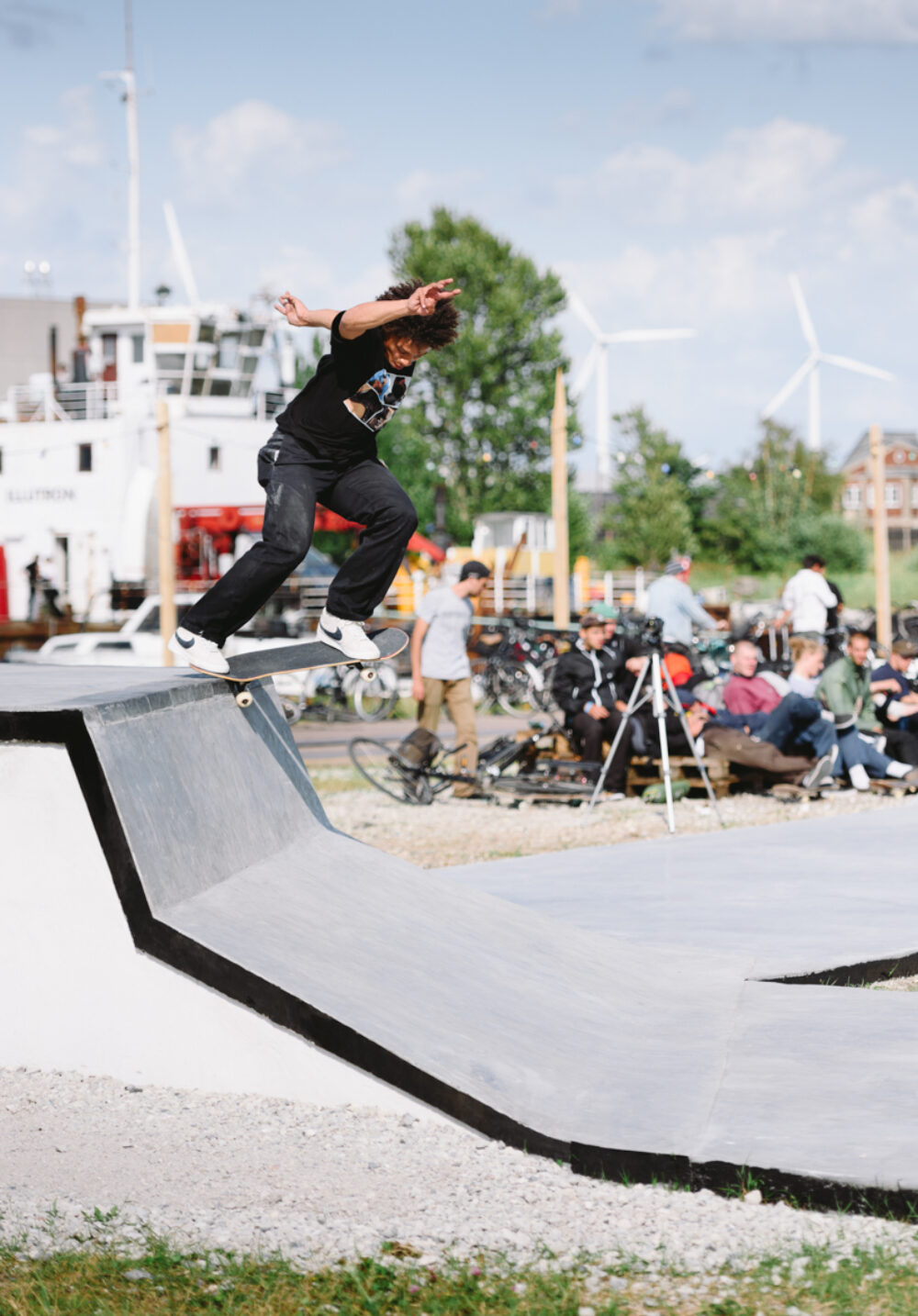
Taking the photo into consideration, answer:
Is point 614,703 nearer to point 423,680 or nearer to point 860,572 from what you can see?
point 423,680

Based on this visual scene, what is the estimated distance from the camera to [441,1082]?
412cm

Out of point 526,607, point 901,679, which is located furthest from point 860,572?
point 901,679

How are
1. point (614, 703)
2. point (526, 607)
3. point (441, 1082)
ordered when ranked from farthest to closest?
point (526, 607)
point (614, 703)
point (441, 1082)

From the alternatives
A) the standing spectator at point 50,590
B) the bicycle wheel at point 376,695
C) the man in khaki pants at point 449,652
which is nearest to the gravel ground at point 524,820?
the man in khaki pants at point 449,652

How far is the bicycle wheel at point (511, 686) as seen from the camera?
22625 mm

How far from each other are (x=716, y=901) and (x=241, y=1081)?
345 centimetres

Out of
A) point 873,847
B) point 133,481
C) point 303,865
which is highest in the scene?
point 133,481

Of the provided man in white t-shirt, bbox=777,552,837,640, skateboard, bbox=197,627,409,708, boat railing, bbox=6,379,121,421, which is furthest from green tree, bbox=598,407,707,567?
skateboard, bbox=197,627,409,708

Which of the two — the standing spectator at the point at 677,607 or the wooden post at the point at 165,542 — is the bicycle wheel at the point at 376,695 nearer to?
the wooden post at the point at 165,542

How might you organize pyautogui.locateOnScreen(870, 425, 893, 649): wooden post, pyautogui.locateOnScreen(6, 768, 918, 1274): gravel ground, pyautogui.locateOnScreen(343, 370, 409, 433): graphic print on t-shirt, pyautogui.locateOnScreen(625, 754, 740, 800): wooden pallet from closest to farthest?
pyautogui.locateOnScreen(6, 768, 918, 1274): gravel ground, pyautogui.locateOnScreen(343, 370, 409, 433): graphic print on t-shirt, pyautogui.locateOnScreen(625, 754, 740, 800): wooden pallet, pyautogui.locateOnScreen(870, 425, 893, 649): wooden post

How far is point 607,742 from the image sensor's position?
12.3 meters

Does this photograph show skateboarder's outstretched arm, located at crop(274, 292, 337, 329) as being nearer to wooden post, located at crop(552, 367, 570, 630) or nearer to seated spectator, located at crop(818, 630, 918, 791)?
seated spectator, located at crop(818, 630, 918, 791)

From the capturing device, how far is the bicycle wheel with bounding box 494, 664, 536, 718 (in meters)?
22.6

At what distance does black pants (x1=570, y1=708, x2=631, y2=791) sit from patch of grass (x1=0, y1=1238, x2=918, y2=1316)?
8.58m
